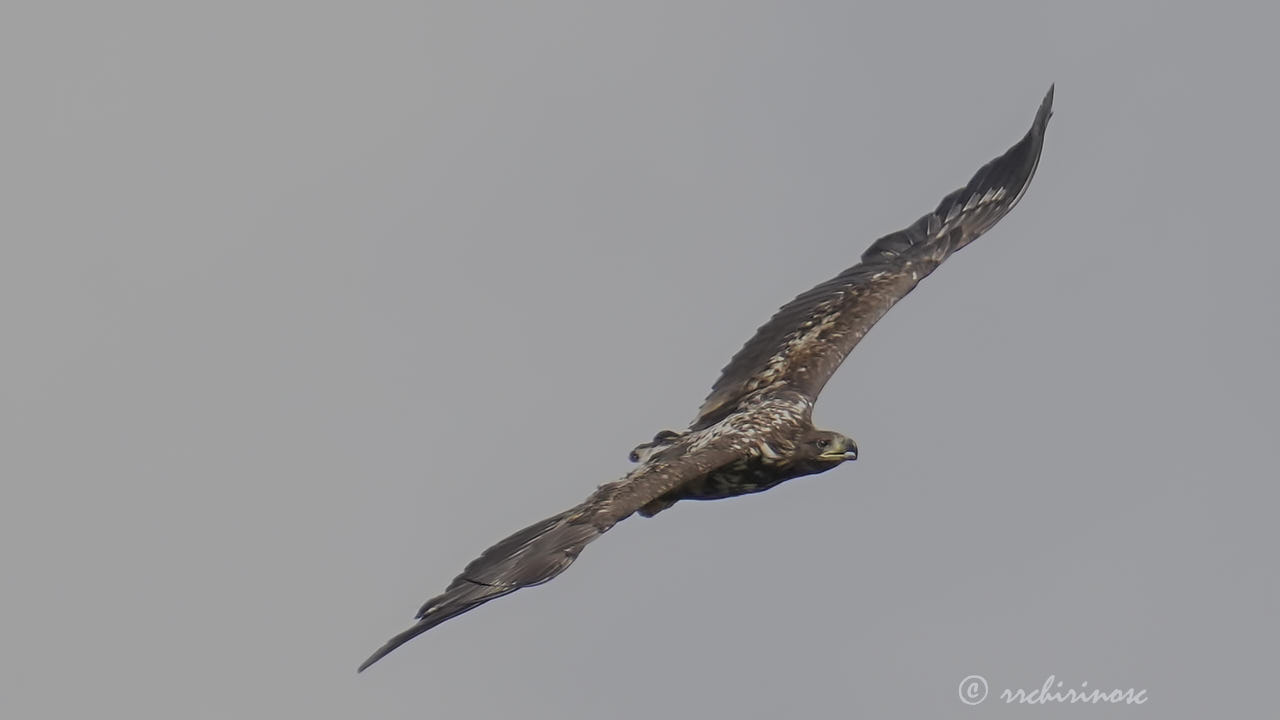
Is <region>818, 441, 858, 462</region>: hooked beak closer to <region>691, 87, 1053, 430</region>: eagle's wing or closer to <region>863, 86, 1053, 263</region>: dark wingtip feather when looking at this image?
<region>691, 87, 1053, 430</region>: eagle's wing

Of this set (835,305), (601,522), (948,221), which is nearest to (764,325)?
(835,305)

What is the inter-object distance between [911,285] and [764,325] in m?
1.48

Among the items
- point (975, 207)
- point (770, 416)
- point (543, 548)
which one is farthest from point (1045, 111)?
point (543, 548)

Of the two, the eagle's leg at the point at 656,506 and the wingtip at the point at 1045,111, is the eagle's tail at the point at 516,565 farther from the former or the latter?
the wingtip at the point at 1045,111

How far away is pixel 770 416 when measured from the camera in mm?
19094

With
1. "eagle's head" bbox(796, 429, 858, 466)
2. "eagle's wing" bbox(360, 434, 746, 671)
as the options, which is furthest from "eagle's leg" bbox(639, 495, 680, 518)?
"eagle's head" bbox(796, 429, 858, 466)

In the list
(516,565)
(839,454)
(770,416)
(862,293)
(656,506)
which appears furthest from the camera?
(862,293)

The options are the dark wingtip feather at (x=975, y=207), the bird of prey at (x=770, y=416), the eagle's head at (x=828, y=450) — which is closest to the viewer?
the bird of prey at (x=770, y=416)

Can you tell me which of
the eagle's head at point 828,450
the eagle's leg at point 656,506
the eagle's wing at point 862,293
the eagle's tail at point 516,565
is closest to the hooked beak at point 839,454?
the eagle's head at point 828,450

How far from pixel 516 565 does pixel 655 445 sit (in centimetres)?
390

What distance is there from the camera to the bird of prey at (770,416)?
15148 mm

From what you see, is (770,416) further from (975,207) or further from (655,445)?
(975,207)

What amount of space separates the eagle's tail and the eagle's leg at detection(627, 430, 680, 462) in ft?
9.03

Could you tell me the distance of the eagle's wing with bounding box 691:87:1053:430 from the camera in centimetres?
2023
